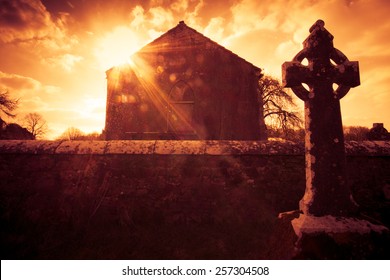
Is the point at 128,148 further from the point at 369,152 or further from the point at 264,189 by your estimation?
the point at 369,152

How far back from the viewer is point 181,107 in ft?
39.7

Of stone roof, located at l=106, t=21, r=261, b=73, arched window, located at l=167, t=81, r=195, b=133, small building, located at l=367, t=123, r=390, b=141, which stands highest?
stone roof, located at l=106, t=21, r=261, b=73

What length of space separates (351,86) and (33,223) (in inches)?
227

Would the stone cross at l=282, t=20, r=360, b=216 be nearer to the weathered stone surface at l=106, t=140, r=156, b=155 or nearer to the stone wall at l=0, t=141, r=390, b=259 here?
the stone wall at l=0, t=141, r=390, b=259

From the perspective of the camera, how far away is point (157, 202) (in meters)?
4.20

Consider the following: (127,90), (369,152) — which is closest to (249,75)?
(127,90)

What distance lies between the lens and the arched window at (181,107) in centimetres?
1197

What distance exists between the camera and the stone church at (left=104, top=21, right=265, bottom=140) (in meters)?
11.7

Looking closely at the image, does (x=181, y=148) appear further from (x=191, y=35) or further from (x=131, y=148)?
(x=191, y=35)

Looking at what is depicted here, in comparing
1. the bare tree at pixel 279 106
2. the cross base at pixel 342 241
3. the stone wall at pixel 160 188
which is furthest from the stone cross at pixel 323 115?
the bare tree at pixel 279 106

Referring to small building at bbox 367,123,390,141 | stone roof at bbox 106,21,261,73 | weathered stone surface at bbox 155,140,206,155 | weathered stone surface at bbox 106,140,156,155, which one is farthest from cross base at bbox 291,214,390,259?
stone roof at bbox 106,21,261,73

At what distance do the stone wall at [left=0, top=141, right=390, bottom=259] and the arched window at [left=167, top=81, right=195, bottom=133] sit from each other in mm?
7521

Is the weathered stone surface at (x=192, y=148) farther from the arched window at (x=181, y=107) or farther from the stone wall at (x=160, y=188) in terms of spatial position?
the arched window at (x=181, y=107)

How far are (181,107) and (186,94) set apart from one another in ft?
2.50
